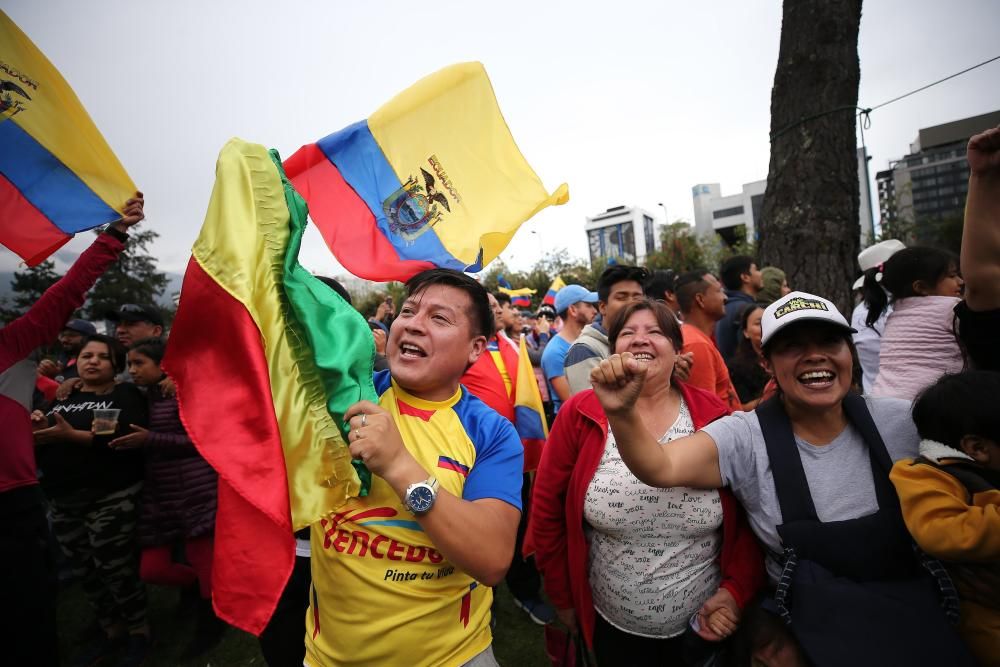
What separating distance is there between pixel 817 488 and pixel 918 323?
1.39 metres

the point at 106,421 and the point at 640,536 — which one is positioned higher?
the point at 106,421

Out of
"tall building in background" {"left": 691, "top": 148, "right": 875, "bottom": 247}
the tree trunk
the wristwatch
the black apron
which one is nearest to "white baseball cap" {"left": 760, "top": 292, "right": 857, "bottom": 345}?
the black apron

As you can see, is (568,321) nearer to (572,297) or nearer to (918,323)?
(572,297)

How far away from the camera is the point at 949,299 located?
7.72ft

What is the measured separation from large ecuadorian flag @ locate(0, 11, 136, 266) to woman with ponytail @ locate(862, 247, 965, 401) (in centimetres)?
397

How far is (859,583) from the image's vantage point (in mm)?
1498

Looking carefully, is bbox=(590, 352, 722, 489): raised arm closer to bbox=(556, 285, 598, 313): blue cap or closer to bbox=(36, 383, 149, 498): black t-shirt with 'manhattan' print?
bbox=(556, 285, 598, 313): blue cap

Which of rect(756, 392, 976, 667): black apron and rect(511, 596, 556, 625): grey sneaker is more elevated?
rect(756, 392, 976, 667): black apron

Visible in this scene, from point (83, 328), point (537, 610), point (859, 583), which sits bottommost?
point (537, 610)

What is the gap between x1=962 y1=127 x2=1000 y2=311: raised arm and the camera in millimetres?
1560

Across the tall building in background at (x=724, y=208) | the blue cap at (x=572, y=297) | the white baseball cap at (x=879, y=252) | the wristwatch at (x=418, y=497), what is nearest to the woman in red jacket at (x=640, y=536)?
the wristwatch at (x=418, y=497)

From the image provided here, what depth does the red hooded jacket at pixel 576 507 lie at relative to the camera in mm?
1846

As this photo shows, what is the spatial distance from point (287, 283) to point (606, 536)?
149 centimetres

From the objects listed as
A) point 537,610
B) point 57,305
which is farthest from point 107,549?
point 537,610
